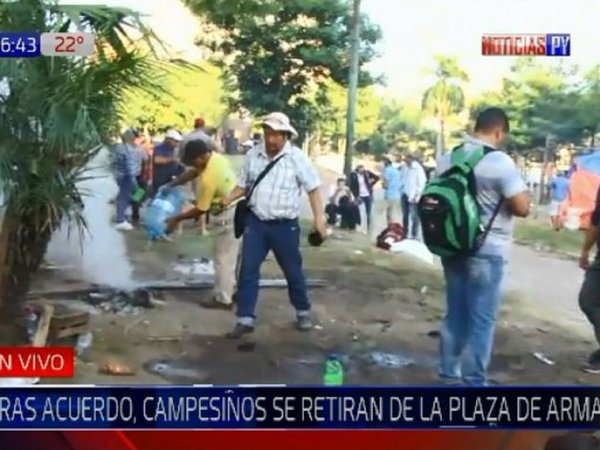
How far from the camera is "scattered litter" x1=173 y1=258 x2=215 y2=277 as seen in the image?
3.44 meters

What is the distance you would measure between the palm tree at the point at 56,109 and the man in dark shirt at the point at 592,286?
138 centimetres

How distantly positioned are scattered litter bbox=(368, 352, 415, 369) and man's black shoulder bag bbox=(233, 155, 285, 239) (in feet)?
1.78

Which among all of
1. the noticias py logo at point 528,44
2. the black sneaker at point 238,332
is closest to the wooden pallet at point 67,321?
the black sneaker at point 238,332

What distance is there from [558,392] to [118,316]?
132 cm

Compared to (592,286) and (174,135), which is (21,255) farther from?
(592,286)

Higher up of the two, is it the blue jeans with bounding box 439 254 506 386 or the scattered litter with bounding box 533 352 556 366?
the blue jeans with bounding box 439 254 506 386

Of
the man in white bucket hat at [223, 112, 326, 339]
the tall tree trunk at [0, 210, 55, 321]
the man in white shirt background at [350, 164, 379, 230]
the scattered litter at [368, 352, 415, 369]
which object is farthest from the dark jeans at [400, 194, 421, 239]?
the tall tree trunk at [0, 210, 55, 321]

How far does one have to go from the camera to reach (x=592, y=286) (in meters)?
3.46

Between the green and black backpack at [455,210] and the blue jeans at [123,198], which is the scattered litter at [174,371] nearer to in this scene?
the blue jeans at [123,198]

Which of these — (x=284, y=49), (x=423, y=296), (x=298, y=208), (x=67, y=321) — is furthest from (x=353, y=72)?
(x=67, y=321)

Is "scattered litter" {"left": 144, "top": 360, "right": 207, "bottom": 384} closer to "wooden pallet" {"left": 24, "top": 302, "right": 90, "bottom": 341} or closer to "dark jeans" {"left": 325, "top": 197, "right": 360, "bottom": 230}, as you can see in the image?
"wooden pallet" {"left": 24, "top": 302, "right": 90, "bottom": 341}

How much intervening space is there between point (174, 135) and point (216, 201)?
23 cm

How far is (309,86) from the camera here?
135 inches

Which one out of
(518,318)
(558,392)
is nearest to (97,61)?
(518,318)
